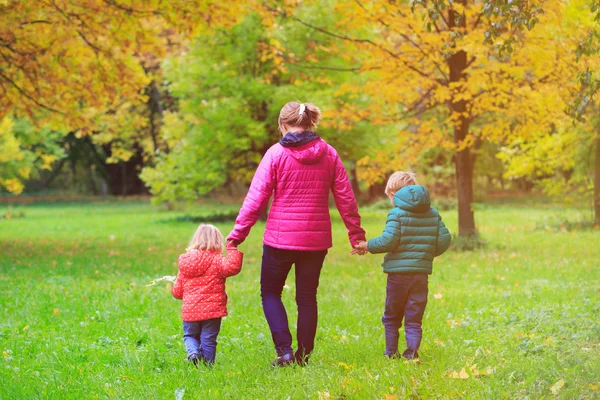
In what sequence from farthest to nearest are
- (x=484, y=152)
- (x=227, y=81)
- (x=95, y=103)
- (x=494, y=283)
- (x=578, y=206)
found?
(x=484, y=152)
(x=227, y=81)
(x=578, y=206)
(x=95, y=103)
(x=494, y=283)

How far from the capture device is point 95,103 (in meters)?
15.0

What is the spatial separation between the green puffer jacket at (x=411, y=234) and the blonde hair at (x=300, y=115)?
93 cm

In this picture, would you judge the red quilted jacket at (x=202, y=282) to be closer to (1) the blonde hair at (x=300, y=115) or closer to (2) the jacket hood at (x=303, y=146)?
(2) the jacket hood at (x=303, y=146)

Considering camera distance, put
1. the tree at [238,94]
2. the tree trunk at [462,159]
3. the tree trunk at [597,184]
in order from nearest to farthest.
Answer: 1. the tree trunk at [462,159]
2. the tree trunk at [597,184]
3. the tree at [238,94]

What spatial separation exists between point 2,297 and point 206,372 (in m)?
4.81

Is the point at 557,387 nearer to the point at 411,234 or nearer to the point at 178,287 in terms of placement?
the point at 411,234

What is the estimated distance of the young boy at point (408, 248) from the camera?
214 inches

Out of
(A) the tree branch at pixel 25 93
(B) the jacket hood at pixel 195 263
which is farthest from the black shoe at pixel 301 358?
(A) the tree branch at pixel 25 93

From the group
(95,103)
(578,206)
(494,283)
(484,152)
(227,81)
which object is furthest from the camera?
(484,152)

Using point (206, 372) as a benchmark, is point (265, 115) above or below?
above

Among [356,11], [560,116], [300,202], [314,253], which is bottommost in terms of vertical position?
[314,253]

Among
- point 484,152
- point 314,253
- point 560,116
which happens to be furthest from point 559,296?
point 484,152

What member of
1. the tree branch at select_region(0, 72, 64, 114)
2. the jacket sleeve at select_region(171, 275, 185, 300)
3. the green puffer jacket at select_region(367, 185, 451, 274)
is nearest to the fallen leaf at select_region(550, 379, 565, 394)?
the green puffer jacket at select_region(367, 185, 451, 274)

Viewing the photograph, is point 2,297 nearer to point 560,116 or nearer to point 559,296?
point 559,296
